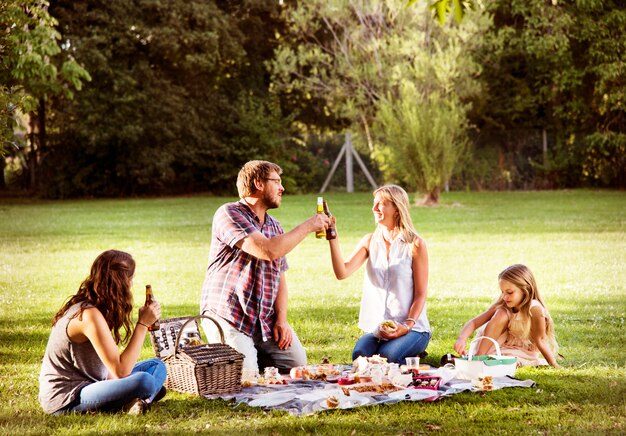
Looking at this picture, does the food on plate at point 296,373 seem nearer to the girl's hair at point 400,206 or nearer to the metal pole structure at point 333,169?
the girl's hair at point 400,206

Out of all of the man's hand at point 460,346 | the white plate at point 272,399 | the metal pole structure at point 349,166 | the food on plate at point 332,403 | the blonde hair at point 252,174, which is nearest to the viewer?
the food on plate at point 332,403

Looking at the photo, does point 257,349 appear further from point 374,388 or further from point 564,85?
point 564,85

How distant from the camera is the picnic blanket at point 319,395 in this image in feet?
19.2

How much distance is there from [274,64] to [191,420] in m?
29.5

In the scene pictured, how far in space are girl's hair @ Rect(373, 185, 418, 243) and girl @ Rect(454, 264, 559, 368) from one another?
0.76 m

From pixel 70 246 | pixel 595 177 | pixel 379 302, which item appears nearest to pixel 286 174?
pixel 595 177

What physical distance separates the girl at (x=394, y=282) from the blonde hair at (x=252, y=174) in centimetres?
86

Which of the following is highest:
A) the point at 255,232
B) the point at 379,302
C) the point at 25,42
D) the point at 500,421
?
the point at 25,42

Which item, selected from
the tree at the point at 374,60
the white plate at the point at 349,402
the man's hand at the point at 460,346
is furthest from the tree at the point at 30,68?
the tree at the point at 374,60

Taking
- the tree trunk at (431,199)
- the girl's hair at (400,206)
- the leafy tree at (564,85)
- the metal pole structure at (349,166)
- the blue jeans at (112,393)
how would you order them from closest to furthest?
the blue jeans at (112,393) < the girl's hair at (400,206) < the tree trunk at (431,199) < the leafy tree at (564,85) < the metal pole structure at (349,166)

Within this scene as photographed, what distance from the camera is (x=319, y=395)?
606 centimetres

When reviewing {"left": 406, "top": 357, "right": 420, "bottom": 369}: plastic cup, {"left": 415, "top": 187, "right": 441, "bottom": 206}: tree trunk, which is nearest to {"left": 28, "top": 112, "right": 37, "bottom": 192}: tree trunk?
{"left": 415, "top": 187, "right": 441, "bottom": 206}: tree trunk

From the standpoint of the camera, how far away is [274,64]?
34312 millimetres

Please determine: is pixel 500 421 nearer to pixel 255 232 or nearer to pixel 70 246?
pixel 255 232
